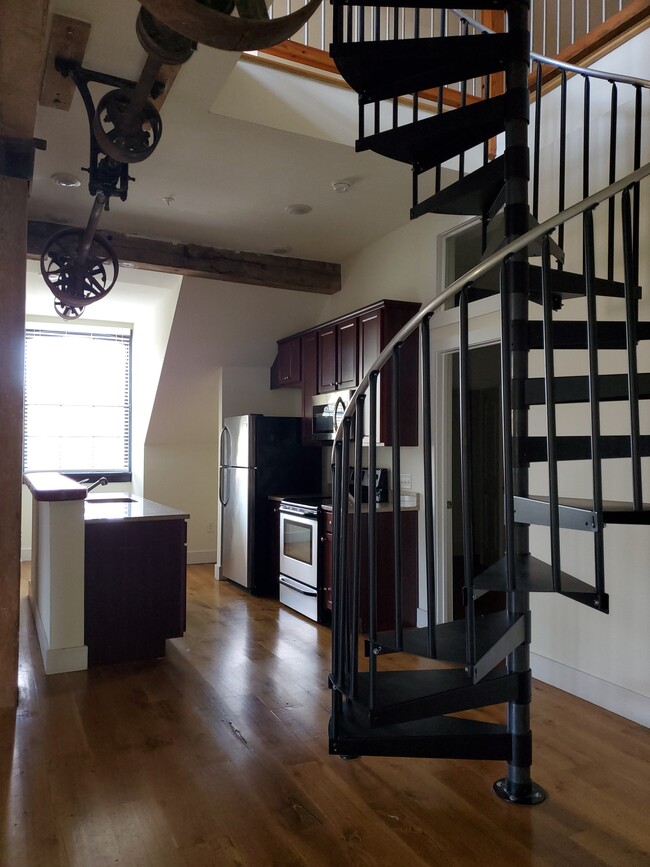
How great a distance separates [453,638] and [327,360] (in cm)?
328

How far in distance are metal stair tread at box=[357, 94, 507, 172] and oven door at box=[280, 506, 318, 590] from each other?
281 cm

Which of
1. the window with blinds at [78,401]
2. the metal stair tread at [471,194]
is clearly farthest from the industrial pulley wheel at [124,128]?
the window with blinds at [78,401]

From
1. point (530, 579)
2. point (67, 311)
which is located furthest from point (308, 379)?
point (530, 579)

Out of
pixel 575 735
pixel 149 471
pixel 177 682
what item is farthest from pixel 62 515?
pixel 149 471

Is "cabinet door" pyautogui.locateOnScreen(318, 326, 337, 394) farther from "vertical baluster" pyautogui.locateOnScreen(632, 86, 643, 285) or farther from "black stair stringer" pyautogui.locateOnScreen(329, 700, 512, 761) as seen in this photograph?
"black stair stringer" pyautogui.locateOnScreen(329, 700, 512, 761)

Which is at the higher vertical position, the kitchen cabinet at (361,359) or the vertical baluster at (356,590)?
the kitchen cabinet at (361,359)

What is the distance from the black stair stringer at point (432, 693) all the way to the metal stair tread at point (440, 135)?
2.11 meters

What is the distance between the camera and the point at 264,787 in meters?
2.49

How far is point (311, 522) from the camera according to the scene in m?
4.96

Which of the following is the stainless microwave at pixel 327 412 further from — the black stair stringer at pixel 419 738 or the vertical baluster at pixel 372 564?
the black stair stringer at pixel 419 738

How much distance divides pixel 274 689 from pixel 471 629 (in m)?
1.63

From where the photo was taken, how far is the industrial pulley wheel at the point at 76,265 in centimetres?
416

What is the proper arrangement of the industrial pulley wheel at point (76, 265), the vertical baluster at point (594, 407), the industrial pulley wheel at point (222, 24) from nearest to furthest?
1. the industrial pulley wheel at point (222, 24)
2. the vertical baluster at point (594, 407)
3. the industrial pulley wheel at point (76, 265)

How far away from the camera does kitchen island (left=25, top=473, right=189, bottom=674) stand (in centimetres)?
370
